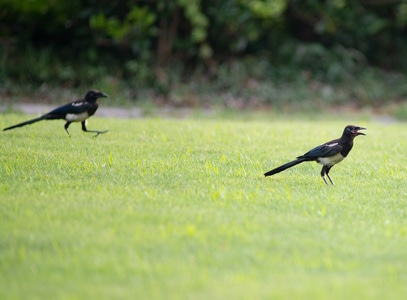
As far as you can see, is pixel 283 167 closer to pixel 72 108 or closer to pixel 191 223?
pixel 191 223

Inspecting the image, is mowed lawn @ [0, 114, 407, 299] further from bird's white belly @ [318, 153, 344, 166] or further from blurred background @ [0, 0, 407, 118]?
blurred background @ [0, 0, 407, 118]

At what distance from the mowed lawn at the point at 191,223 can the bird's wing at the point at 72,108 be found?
44cm

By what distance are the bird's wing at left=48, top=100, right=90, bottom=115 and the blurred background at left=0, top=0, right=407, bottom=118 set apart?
7.47m

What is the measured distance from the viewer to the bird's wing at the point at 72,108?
1101cm

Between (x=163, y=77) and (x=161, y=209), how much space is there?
14.0 meters

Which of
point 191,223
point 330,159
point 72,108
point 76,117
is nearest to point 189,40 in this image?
point 76,117

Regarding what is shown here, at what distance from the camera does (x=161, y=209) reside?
279 inches

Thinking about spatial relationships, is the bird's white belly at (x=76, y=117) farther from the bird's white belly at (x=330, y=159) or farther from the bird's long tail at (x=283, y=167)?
the bird's white belly at (x=330, y=159)

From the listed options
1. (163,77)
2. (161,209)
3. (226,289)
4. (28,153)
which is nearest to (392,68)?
(163,77)

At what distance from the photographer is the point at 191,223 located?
662cm

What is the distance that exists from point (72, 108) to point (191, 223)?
5021 mm

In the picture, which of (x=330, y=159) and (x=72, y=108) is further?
(x=72, y=108)

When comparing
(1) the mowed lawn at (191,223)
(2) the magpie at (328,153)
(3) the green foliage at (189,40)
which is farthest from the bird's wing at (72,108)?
(3) the green foliage at (189,40)

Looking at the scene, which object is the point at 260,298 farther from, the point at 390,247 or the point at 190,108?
the point at 190,108
